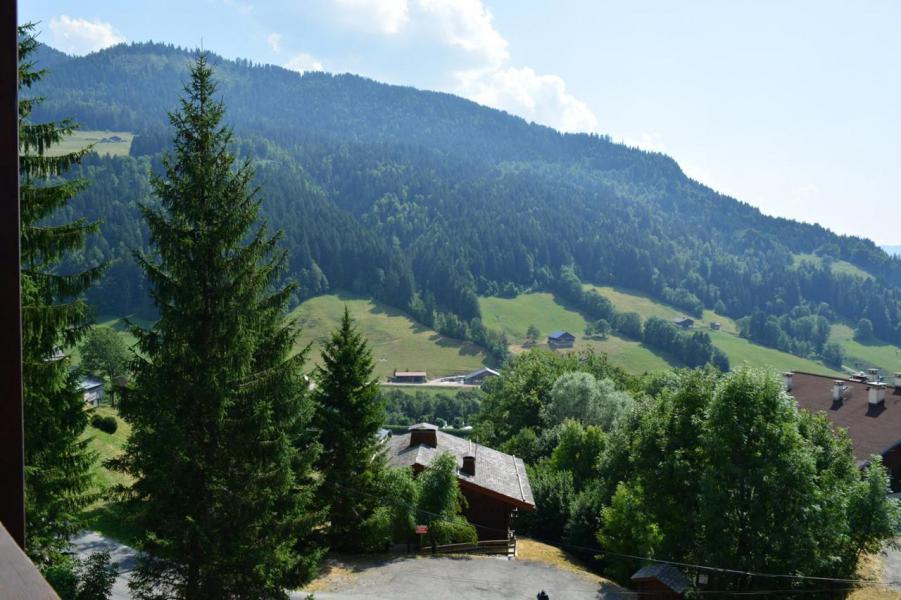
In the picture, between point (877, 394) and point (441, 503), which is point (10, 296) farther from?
point (877, 394)

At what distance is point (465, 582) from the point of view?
2822 cm

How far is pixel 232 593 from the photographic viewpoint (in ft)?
55.3

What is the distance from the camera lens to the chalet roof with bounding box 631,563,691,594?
81.9 feet

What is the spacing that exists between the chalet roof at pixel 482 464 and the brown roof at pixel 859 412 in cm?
2250

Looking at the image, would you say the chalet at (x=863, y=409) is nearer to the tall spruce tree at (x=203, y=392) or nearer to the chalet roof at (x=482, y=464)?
the chalet roof at (x=482, y=464)

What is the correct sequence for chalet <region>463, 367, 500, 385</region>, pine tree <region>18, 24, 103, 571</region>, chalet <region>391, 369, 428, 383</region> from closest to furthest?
1. pine tree <region>18, 24, 103, 571</region>
2. chalet <region>391, 369, 428, 383</region>
3. chalet <region>463, 367, 500, 385</region>

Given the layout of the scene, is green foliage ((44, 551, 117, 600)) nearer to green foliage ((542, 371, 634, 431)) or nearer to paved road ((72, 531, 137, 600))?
paved road ((72, 531, 137, 600))

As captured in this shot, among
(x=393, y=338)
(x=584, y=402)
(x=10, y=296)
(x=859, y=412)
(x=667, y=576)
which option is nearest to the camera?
(x=10, y=296)

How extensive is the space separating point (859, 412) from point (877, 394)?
2295mm

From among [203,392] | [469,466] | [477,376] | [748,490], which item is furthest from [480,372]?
[203,392]

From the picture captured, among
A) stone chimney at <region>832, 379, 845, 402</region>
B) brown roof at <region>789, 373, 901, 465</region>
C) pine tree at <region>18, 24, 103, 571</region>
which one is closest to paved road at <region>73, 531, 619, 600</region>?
pine tree at <region>18, 24, 103, 571</region>

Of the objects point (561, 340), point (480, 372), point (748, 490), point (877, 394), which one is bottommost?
point (480, 372)

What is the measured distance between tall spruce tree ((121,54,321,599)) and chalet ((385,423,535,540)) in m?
17.8

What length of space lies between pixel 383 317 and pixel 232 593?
6594 inches
